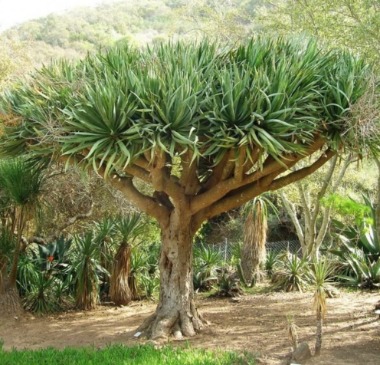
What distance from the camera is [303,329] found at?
8.27m

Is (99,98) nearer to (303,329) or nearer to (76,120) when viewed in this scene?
(76,120)

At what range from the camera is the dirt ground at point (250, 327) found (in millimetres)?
7188

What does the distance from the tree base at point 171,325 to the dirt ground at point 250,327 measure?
0.18 metres

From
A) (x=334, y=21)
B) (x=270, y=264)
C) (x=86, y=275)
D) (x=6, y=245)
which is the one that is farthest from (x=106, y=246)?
(x=334, y=21)

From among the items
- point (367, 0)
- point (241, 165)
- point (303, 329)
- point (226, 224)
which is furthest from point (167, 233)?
point (226, 224)

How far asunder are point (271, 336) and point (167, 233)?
2.22 metres

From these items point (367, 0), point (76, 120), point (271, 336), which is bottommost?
point (271, 336)

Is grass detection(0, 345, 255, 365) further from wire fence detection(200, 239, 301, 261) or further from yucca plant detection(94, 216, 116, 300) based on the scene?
wire fence detection(200, 239, 301, 261)

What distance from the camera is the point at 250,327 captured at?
8750 mm

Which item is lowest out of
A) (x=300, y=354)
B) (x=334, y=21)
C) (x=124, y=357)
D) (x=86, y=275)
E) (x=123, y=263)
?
(x=300, y=354)

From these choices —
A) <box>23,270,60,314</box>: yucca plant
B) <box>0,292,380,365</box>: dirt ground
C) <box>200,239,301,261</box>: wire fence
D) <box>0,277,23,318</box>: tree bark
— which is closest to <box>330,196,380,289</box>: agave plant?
<box>0,292,380,365</box>: dirt ground

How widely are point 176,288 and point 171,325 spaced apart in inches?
22.1

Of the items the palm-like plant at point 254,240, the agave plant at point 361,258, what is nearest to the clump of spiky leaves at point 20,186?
the palm-like plant at point 254,240

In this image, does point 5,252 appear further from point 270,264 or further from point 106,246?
point 270,264
